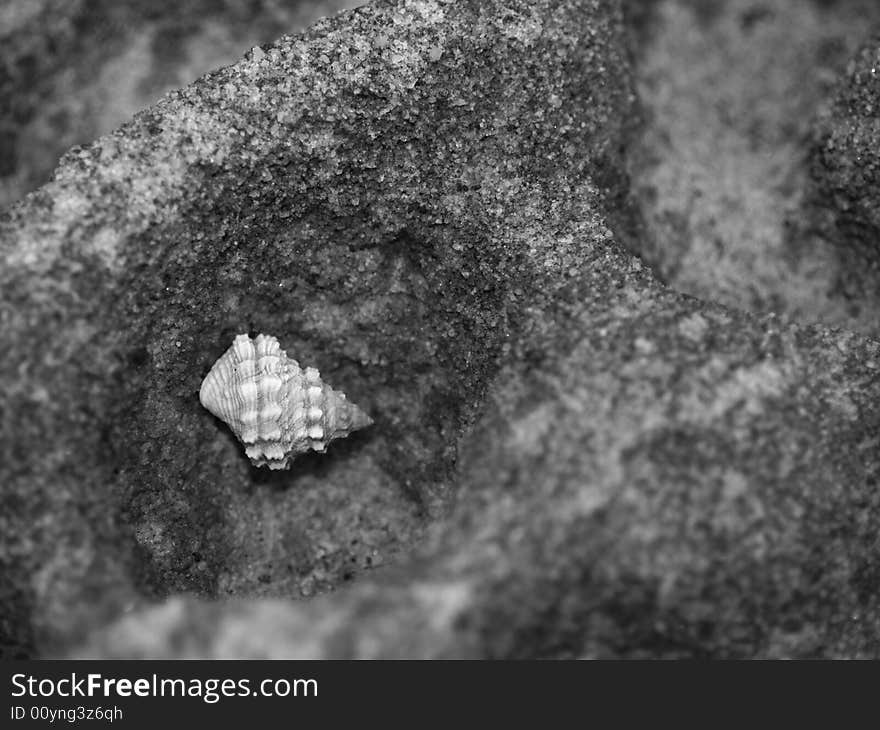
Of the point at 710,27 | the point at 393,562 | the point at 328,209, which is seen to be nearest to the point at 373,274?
the point at 328,209

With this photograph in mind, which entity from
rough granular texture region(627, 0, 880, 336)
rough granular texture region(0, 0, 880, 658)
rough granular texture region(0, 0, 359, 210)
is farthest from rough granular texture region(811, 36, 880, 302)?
rough granular texture region(0, 0, 359, 210)

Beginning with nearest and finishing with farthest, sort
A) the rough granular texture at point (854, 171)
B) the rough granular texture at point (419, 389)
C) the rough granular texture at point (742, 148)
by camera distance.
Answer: the rough granular texture at point (419, 389), the rough granular texture at point (854, 171), the rough granular texture at point (742, 148)

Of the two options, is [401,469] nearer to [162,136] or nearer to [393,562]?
[393,562]

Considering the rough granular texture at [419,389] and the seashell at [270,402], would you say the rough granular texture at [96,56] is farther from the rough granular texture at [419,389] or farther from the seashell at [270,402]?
the seashell at [270,402]

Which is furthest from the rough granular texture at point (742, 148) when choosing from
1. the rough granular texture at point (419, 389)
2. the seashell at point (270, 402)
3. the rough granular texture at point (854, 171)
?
the seashell at point (270, 402)

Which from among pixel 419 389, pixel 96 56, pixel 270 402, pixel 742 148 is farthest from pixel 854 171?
pixel 96 56

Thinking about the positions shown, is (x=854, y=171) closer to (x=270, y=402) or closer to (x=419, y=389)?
(x=419, y=389)
